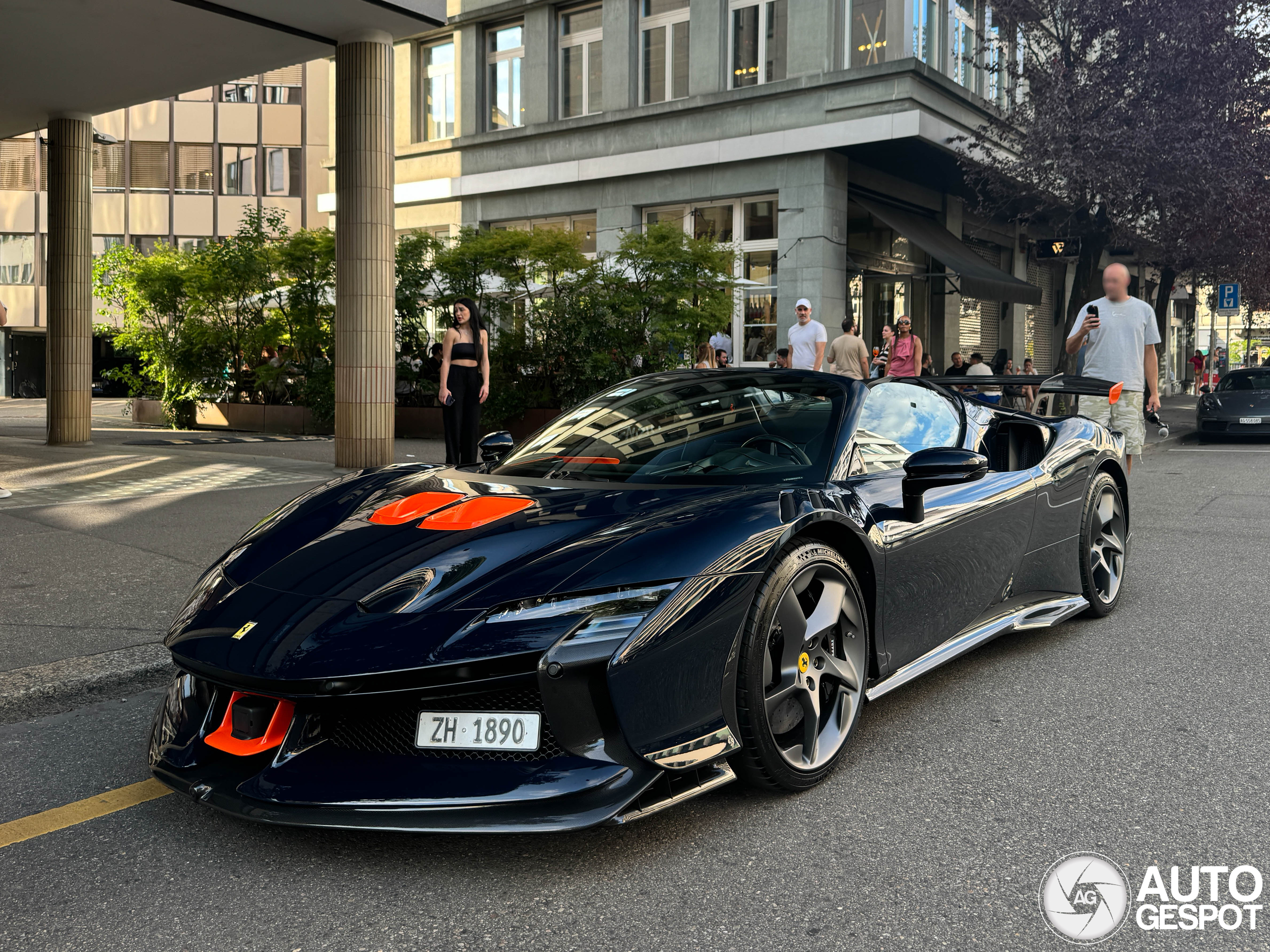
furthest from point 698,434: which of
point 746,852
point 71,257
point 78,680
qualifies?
point 71,257

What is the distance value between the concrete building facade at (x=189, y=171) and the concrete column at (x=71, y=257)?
29025 mm

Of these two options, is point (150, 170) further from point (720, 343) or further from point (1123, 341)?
point (1123, 341)

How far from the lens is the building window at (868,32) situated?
20.2 meters

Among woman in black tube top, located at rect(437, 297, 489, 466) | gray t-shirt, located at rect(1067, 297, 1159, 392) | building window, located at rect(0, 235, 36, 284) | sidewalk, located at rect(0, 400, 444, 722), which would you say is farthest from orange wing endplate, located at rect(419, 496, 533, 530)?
building window, located at rect(0, 235, 36, 284)

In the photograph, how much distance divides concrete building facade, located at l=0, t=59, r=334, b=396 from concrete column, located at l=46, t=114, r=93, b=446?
95.2ft

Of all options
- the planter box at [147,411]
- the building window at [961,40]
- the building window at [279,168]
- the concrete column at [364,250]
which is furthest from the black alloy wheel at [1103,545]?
the building window at [279,168]

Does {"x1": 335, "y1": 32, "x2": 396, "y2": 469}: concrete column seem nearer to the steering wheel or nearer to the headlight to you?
the steering wheel

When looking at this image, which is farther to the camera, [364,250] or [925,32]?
[925,32]

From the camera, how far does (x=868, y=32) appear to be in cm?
2033

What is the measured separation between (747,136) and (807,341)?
31.2 ft

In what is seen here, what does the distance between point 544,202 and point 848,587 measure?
22.2 metres

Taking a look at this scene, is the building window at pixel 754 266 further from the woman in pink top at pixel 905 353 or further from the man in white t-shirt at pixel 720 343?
the woman in pink top at pixel 905 353

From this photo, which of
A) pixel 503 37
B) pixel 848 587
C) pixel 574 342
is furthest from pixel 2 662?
pixel 503 37

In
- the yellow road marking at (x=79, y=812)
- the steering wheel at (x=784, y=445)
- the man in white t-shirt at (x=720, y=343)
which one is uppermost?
the man in white t-shirt at (x=720, y=343)
